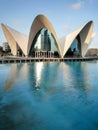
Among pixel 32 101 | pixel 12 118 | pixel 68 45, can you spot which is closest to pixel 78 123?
pixel 12 118

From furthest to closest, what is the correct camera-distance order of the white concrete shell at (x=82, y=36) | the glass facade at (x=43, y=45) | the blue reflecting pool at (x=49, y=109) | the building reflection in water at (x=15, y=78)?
the glass facade at (x=43, y=45) < the white concrete shell at (x=82, y=36) < the building reflection in water at (x=15, y=78) < the blue reflecting pool at (x=49, y=109)

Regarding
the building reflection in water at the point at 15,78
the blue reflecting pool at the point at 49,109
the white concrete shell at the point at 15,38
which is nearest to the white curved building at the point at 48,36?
the white concrete shell at the point at 15,38

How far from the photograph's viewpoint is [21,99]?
11.4 meters

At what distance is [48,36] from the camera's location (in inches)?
2015

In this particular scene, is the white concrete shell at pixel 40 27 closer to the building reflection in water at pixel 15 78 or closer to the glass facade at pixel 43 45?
the glass facade at pixel 43 45

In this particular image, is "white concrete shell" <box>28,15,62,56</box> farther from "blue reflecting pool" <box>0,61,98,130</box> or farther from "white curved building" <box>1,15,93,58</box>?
"blue reflecting pool" <box>0,61,98,130</box>

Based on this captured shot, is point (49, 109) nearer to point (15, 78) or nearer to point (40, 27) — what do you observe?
point (15, 78)

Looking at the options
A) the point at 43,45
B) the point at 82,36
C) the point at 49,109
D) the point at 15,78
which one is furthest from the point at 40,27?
the point at 49,109

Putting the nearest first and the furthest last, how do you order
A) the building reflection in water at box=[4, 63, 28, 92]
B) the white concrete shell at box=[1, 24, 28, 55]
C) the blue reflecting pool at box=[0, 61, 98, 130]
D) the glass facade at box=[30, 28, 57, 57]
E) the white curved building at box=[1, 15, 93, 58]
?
the blue reflecting pool at box=[0, 61, 98, 130], the building reflection in water at box=[4, 63, 28, 92], the white curved building at box=[1, 15, 93, 58], the white concrete shell at box=[1, 24, 28, 55], the glass facade at box=[30, 28, 57, 57]

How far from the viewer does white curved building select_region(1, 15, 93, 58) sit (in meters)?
47.5

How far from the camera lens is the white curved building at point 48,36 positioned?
47.5 m

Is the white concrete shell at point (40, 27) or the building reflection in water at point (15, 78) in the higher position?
the white concrete shell at point (40, 27)

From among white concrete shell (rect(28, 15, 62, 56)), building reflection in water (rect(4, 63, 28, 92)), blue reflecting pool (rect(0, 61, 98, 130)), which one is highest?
white concrete shell (rect(28, 15, 62, 56))

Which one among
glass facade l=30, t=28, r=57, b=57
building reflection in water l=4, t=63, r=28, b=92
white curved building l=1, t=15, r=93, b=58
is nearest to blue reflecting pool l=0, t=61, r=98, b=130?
building reflection in water l=4, t=63, r=28, b=92
